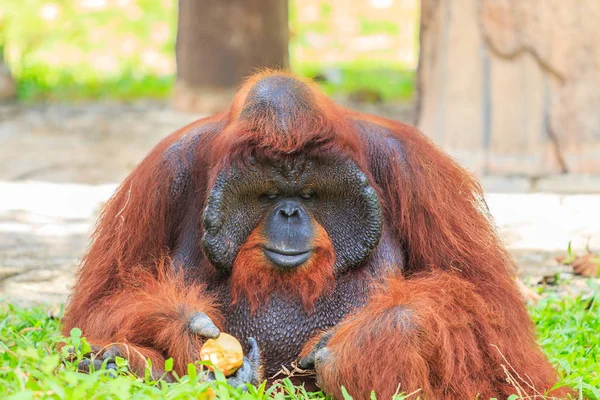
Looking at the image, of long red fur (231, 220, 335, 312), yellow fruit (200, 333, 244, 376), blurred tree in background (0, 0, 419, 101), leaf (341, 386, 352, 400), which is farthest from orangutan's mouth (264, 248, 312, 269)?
blurred tree in background (0, 0, 419, 101)

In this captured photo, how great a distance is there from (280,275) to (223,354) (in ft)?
0.98

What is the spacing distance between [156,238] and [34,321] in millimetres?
782

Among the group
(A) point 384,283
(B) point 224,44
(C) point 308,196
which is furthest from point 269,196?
(B) point 224,44

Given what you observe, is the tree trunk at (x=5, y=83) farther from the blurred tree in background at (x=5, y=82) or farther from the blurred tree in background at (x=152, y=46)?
the blurred tree in background at (x=152, y=46)

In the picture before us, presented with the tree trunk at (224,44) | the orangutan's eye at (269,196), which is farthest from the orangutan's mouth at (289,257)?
the tree trunk at (224,44)

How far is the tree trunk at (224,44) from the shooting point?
25.7ft

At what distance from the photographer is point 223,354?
2.69 meters

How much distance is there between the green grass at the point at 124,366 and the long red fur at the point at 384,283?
143 mm

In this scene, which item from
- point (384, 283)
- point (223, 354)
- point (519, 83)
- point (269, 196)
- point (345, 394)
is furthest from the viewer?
point (519, 83)

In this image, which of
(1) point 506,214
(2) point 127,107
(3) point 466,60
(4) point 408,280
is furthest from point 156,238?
(2) point 127,107

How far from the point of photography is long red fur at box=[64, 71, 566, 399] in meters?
2.62

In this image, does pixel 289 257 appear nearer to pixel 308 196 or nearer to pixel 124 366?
pixel 308 196

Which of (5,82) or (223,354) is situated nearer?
(223,354)

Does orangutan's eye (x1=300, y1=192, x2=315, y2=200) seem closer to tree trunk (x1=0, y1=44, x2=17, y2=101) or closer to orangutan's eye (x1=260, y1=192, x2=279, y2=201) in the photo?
orangutan's eye (x1=260, y1=192, x2=279, y2=201)
